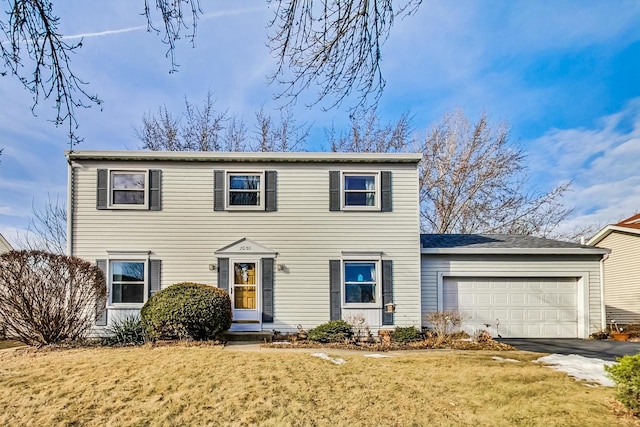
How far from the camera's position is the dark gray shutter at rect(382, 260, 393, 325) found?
11.0 m

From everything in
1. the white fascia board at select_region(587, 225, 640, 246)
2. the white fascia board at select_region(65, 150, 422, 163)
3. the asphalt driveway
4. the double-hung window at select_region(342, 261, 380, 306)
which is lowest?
the asphalt driveway

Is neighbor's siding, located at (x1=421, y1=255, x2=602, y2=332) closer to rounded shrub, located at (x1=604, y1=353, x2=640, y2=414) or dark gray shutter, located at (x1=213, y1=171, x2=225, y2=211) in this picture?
dark gray shutter, located at (x1=213, y1=171, x2=225, y2=211)

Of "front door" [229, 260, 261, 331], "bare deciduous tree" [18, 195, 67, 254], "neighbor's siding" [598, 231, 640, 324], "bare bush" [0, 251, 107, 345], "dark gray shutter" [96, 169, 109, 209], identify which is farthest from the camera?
"bare deciduous tree" [18, 195, 67, 254]

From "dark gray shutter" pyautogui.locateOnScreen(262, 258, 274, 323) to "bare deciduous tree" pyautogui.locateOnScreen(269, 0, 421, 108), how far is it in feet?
26.0

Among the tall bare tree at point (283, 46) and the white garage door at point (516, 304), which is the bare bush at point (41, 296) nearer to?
the tall bare tree at point (283, 46)

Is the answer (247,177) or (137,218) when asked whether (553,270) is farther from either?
(137,218)

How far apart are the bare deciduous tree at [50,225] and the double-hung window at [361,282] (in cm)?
1459

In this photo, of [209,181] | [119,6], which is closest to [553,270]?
[209,181]

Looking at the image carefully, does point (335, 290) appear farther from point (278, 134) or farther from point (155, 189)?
point (278, 134)

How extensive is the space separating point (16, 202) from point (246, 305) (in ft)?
42.2

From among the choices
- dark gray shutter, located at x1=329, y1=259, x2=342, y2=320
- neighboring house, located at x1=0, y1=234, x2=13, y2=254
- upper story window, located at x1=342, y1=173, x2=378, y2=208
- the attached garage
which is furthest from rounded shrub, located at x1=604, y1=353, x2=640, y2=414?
neighboring house, located at x1=0, y1=234, x2=13, y2=254

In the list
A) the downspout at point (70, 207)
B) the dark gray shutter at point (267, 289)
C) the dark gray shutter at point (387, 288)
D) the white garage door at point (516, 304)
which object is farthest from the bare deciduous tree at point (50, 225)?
the white garage door at point (516, 304)

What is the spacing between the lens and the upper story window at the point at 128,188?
1125cm

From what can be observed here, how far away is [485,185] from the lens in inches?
776
